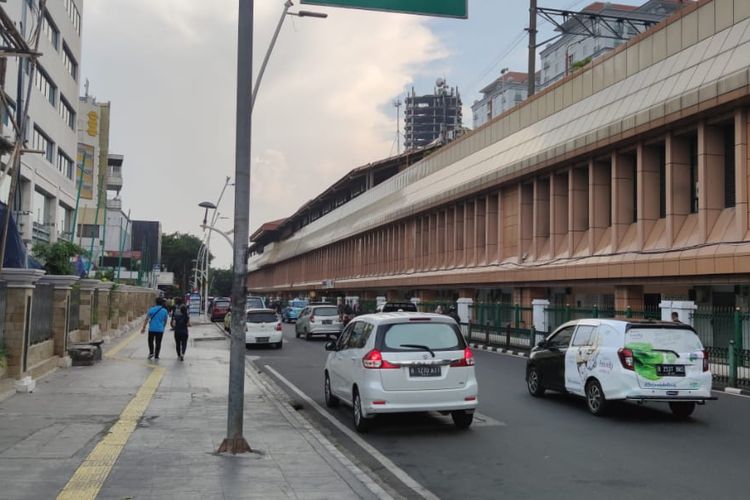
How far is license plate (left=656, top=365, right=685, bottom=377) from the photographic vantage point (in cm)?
1166

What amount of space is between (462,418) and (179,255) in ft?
457

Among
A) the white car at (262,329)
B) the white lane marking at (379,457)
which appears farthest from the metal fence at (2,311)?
the white car at (262,329)

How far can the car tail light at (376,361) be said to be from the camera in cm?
1050

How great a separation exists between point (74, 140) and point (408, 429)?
41776 millimetres

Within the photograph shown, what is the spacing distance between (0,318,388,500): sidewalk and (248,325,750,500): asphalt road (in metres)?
0.74

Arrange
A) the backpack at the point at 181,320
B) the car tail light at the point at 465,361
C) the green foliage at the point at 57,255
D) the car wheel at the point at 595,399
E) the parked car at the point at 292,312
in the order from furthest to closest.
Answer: the parked car at the point at 292,312
the backpack at the point at 181,320
the green foliage at the point at 57,255
the car wheel at the point at 595,399
the car tail light at the point at 465,361

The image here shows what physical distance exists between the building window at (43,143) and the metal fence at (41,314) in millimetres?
21426

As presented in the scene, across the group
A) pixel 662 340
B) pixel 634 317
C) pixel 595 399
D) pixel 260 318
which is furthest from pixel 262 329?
pixel 662 340

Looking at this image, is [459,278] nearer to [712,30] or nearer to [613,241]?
[613,241]

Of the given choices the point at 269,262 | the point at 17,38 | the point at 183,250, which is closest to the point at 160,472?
the point at 17,38


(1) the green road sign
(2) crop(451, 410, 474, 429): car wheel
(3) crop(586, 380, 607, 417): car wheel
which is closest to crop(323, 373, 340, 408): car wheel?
(2) crop(451, 410, 474, 429): car wheel

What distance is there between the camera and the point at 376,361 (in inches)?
415

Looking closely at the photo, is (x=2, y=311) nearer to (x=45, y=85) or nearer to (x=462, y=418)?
(x=462, y=418)

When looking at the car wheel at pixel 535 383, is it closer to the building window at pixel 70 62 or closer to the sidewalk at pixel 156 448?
the sidewalk at pixel 156 448
